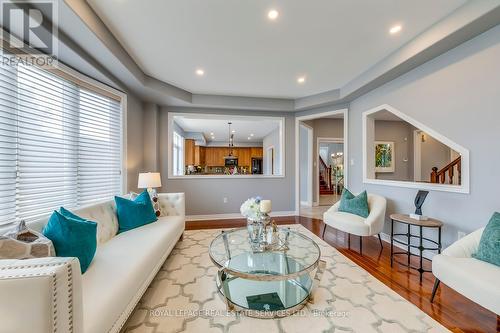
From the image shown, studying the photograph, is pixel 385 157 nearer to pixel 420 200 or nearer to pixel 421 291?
pixel 420 200

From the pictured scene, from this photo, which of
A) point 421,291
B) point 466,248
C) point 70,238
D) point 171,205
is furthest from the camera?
point 171,205

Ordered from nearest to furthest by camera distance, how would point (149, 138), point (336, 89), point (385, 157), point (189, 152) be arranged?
point (336, 89) → point (149, 138) → point (385, 157) → point (189, 152)

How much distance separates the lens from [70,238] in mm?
1488

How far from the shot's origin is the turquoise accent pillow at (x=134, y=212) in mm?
2498

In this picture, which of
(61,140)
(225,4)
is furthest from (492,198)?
(61,140)

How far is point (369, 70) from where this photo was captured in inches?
128

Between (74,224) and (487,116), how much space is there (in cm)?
379

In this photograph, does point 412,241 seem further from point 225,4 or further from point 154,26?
point 154,26

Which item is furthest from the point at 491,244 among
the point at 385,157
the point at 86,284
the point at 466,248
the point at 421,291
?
the point at 385,157

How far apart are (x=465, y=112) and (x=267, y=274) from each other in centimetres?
270

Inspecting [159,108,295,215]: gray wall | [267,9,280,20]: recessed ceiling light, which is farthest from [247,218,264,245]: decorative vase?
[159,108,295,215]: gray wall

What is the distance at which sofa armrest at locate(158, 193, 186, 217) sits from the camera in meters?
3.22

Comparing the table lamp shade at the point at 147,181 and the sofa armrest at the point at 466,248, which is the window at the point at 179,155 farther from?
the sofa armrest at the point at 466,248

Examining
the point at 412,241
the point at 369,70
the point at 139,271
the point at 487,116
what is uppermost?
the point at 369,70
